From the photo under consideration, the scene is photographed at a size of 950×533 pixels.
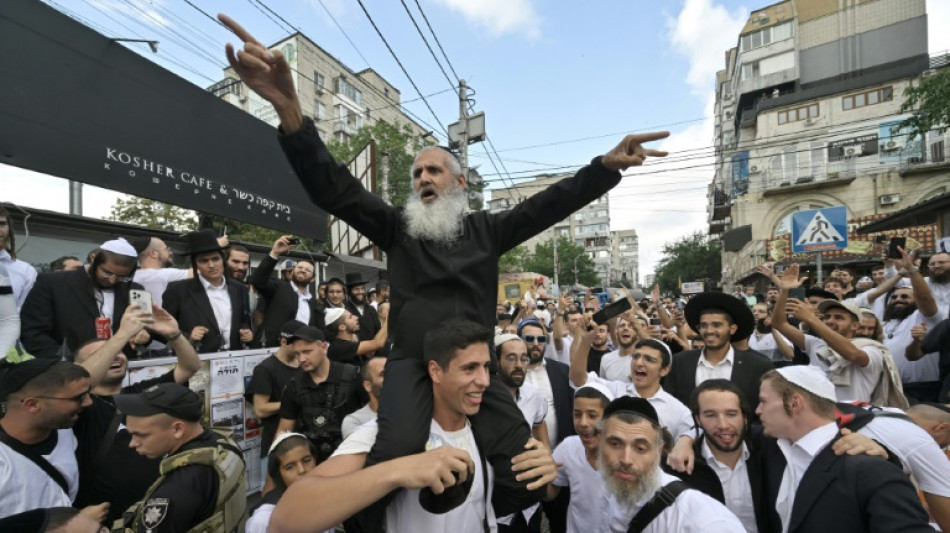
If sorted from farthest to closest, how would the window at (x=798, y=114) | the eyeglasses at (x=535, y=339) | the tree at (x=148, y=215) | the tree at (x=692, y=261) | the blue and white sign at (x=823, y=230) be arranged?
the tree at (x=692, y=261), the window at (x=798, y=114), the tree at (x=148, y=215), the blue and white sign at (x=823, y=230), the eyeglasses at (x=535, y=339)

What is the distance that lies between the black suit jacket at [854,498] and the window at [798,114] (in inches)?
1683

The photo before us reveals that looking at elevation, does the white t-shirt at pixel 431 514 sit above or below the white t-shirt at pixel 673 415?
above

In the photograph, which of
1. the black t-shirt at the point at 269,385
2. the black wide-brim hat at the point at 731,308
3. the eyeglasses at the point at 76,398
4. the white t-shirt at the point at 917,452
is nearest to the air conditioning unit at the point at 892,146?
the black wide-brim hat at the point at 731,308

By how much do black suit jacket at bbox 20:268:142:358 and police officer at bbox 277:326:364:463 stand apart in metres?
1.57

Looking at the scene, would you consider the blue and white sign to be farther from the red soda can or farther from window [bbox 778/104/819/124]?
window [bbox 778/104/819/124]

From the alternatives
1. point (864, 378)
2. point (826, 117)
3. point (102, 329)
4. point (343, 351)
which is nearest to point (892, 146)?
point (826, 117)

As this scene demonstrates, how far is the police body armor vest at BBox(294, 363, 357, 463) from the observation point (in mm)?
4199

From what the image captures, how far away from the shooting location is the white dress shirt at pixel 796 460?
271 cm

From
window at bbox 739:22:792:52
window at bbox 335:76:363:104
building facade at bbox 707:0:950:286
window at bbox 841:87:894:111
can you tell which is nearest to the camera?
building facade at bbox 707:0:950:286

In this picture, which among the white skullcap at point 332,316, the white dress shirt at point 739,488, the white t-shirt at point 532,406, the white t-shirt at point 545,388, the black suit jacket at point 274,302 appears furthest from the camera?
the white skullcap at point 332,316

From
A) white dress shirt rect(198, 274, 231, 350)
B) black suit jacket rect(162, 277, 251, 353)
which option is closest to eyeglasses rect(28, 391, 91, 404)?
black suit jacket rect(162, 277, 251, 353)

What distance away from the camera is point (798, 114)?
36438 mm

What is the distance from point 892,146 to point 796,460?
40.0 metres

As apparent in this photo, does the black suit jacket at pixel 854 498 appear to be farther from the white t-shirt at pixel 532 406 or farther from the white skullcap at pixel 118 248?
the white skullcap at pixel 118 248
